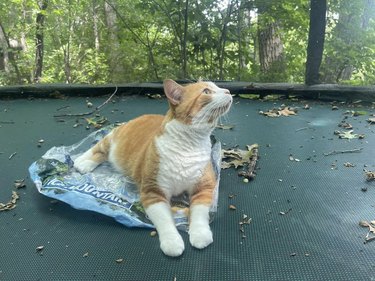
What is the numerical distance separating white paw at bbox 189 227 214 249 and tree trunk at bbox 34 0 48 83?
4.63m

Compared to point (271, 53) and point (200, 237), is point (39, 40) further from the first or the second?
point (200, 237)

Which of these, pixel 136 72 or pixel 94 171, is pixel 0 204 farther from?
pixel 136 72

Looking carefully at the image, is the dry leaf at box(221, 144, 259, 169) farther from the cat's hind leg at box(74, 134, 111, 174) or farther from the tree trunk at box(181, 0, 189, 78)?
the tree trunk at box(181, 0, 189, 78)

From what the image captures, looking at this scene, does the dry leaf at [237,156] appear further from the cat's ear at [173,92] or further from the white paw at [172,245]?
the white paw at [172,245]

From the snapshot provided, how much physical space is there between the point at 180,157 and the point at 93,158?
2.26ft

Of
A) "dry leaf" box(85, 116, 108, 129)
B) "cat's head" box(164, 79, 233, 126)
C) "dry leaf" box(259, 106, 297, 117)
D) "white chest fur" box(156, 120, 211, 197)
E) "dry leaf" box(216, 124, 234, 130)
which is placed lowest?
"dry leaf" box(216, 124, 234, 130)

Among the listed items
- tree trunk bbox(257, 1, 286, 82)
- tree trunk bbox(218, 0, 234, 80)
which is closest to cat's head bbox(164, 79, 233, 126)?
tree trunk bbox(218, 0, 234, 80)

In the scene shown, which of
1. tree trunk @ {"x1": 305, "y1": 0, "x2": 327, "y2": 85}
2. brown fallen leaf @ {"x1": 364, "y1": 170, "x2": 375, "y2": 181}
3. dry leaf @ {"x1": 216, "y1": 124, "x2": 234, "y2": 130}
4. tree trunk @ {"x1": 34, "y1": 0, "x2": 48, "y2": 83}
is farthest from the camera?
tree trunk @ {"x1": 34, "y1": 0, "x2": 48, "y2": 83}

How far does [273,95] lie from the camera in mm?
3799

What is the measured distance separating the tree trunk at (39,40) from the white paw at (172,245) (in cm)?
463

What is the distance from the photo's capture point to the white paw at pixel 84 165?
2.07 m

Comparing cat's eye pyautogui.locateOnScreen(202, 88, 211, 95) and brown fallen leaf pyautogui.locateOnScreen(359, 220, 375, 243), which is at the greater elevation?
cat's eye pyautogui.locateOnScreen(202, 88, 211, 95)

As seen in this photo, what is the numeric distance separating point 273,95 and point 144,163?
2306 mm

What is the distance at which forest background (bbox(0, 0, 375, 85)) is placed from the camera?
438 centimetres
